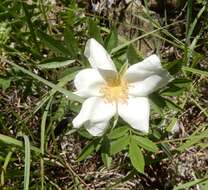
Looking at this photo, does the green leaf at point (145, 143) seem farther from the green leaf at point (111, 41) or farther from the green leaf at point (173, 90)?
the green leaf at point (111, 41)

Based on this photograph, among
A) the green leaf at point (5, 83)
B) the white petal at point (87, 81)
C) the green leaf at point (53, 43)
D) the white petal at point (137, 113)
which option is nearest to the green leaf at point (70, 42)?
the green leaf at point (53, 43)

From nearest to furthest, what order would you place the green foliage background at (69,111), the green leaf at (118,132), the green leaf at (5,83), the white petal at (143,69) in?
the white petal at (143,69) < the green leaf at (118,132) < the green foliage background at (69,111) < the green leaf at (5,83)

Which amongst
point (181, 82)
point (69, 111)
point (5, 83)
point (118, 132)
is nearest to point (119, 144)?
point (118, 132)

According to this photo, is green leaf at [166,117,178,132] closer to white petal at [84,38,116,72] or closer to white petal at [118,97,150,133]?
white petal at [118,97,150,133]

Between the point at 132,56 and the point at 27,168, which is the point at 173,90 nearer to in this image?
the point at 132,56

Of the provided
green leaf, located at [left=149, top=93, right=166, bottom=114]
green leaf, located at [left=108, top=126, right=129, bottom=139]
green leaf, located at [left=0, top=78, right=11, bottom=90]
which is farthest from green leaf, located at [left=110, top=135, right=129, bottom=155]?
green leaf, located at [left=0, top=78, right=11, bottom=90]
